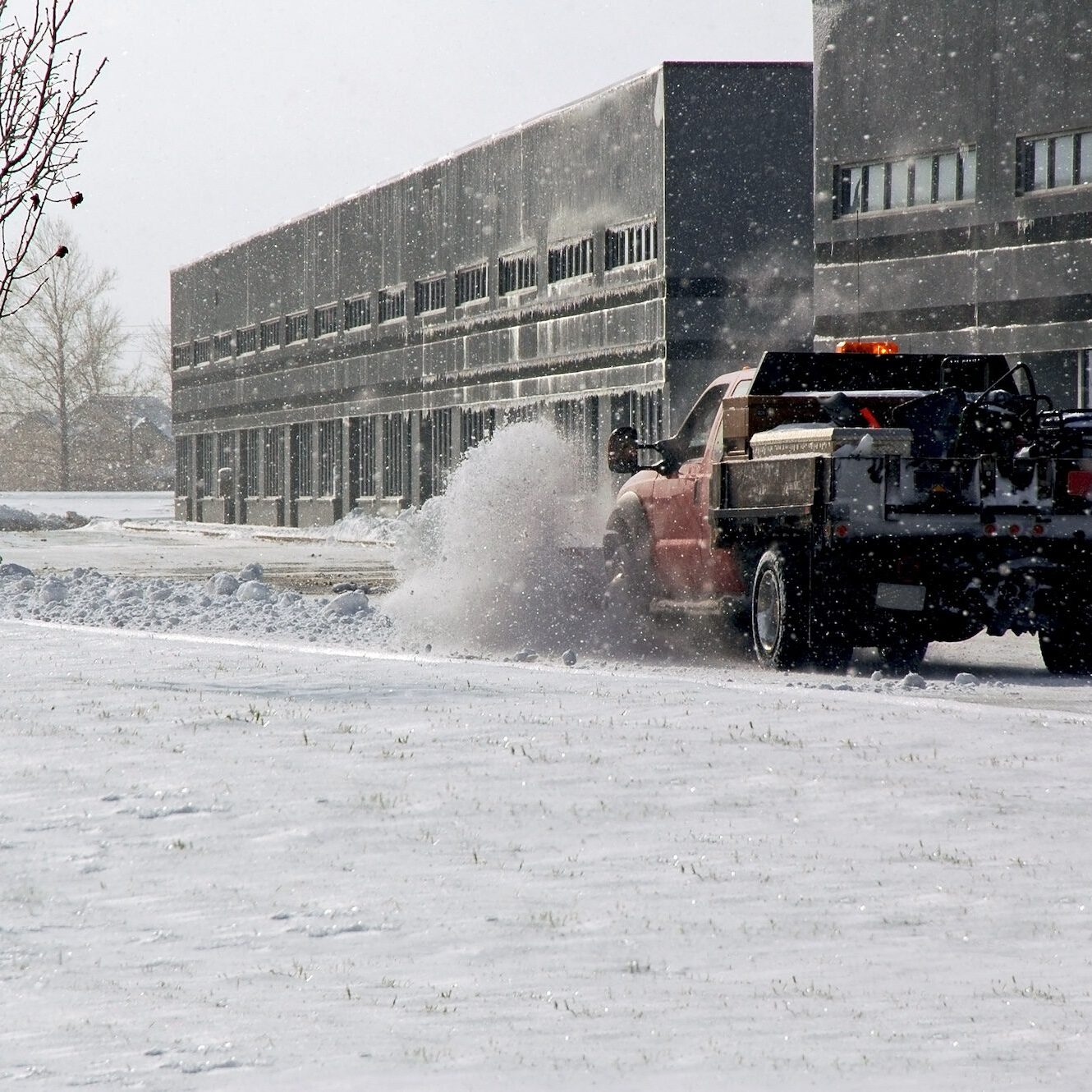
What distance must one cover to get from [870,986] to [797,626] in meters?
8.22

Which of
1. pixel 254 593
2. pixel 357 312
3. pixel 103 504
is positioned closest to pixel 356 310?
pixel 357 312

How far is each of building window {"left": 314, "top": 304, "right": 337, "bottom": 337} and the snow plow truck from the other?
1786 inches

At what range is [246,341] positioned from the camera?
6794 centimetres

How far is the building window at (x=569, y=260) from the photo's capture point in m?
41.8

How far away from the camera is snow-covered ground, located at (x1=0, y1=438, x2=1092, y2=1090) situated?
4680 millimetres

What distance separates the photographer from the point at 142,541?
4581 cm

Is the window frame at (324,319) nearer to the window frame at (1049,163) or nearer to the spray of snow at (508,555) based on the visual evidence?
the window frame at (1049,163)

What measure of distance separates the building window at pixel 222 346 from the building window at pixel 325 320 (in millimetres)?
10355

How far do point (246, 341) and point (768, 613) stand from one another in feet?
183

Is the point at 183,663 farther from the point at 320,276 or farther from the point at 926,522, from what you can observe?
the point at 320,276

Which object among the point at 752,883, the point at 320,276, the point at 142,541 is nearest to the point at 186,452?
the point at 320,276

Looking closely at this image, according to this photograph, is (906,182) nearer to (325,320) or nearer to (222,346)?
(325,320)

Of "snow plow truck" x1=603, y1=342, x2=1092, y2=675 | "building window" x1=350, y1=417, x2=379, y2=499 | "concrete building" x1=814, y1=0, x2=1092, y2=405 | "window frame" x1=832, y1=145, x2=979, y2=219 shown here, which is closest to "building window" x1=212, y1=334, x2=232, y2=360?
"building window" x1=350, y1=417, x2=379, y2=499

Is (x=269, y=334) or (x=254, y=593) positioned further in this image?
(x=269, y=334)
